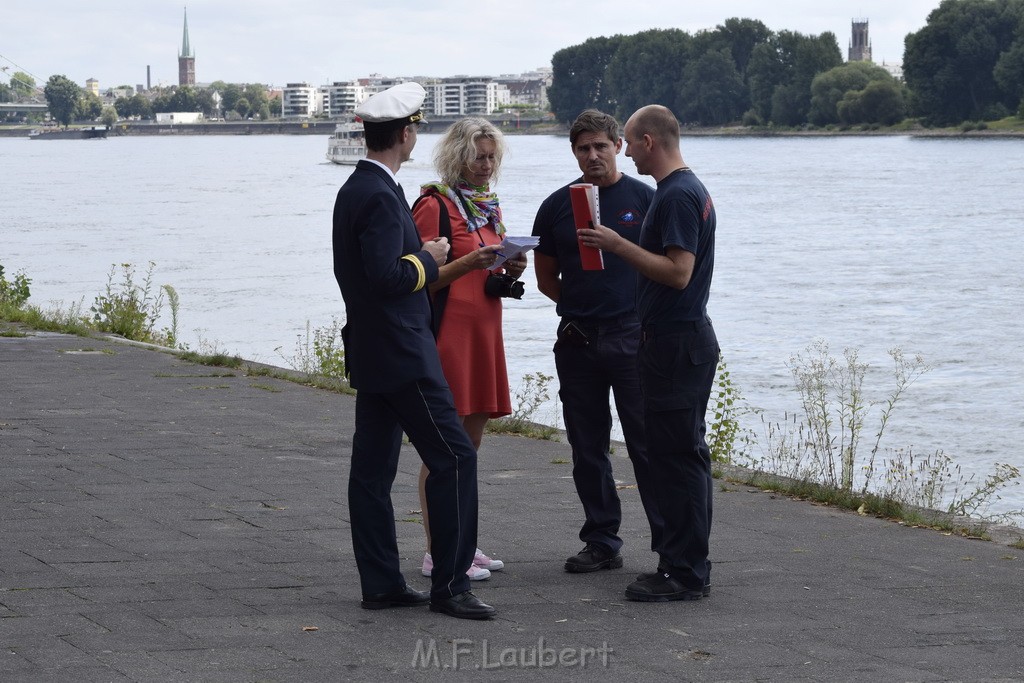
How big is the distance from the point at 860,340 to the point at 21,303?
10969mm

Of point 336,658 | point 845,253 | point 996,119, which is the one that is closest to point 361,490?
point 336,658

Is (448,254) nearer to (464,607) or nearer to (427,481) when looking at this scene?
(427,481)

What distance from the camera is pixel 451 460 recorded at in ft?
14.6

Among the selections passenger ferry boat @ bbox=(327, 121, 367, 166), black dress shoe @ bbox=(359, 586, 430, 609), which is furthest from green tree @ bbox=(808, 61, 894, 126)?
black dress shoe @ bbox=(359, 586, 430, 609)

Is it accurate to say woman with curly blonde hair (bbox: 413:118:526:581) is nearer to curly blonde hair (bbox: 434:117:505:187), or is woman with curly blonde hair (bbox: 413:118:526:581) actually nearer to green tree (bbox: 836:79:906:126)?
curly blonde hair (bbox: 434:117:505:187)

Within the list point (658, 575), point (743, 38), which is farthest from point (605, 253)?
point (743, 38)

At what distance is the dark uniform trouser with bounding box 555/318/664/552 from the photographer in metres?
5.16

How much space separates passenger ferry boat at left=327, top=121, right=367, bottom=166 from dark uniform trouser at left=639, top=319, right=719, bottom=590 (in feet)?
265

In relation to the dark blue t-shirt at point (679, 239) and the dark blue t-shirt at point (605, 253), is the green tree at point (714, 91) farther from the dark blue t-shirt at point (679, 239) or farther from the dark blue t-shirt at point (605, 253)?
the dark blue t-shirt at point (679, 239)

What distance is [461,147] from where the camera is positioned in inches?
191

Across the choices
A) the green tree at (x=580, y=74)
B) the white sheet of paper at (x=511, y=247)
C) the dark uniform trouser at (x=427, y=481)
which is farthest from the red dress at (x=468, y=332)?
the green tree at (x=580, y=74)

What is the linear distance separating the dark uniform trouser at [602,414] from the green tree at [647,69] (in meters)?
137

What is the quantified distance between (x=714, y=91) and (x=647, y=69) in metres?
16.0

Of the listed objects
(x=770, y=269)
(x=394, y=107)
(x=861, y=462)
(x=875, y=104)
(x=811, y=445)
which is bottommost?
(x=861, y=462)
